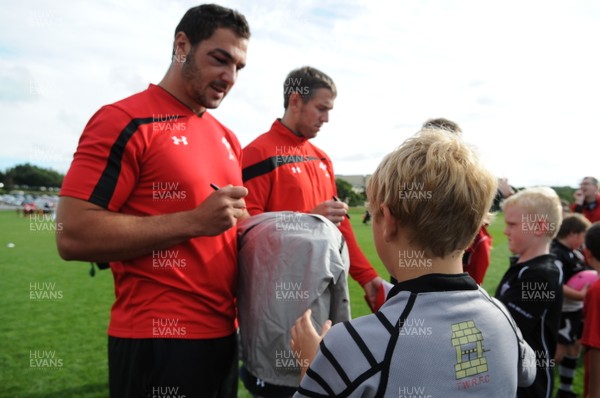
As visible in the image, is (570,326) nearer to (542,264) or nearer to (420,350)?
(542,264)

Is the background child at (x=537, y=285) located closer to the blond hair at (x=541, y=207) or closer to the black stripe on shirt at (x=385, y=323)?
the blond hair at (x=541, y=207)

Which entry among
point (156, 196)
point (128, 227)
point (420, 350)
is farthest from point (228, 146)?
point (420, 350)

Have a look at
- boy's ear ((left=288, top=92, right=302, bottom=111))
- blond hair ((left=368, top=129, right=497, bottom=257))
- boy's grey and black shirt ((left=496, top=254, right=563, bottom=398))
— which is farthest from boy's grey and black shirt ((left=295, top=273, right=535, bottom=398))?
boy's ear ((left=288, top=92, right=302, bottom=111))

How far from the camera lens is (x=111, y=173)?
6.08 feet

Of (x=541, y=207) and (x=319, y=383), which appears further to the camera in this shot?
(x=541, y=207)

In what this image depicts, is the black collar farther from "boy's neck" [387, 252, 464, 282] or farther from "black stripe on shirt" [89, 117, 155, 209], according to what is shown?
"black stripe on shirt" [89, 117, 155, 209]

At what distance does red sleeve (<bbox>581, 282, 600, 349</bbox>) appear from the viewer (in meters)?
3.27

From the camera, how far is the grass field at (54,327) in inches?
194

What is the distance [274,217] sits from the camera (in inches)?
92.5

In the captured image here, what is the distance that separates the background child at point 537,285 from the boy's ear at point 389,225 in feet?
5.96

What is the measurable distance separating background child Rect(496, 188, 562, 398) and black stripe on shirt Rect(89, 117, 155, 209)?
98.4 inches

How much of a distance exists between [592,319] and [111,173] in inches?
141

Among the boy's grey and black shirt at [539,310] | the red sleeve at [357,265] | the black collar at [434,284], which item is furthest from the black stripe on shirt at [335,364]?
the red sleeve at [357,265]

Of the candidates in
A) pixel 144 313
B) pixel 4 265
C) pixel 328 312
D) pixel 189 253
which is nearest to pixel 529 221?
pixel 328 312
